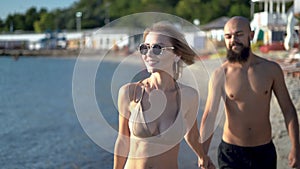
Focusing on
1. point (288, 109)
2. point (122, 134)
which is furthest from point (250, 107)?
point (122, 134)

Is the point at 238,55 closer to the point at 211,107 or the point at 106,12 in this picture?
the point at 211,107

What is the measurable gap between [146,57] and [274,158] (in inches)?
70.2

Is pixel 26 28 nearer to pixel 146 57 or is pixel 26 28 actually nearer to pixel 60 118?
pixel 60 118

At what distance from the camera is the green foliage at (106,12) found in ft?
299

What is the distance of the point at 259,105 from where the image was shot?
14.0 ft

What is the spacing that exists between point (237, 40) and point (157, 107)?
1297mm

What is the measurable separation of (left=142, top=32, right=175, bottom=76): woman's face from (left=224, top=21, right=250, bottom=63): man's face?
115 cm

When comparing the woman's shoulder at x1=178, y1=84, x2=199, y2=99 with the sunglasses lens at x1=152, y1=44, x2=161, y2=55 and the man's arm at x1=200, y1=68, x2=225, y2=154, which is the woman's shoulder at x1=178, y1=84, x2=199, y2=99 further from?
the man's arm at x1=200, y1=68, x2=225, y2=154

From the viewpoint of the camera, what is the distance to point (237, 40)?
4.11 metres

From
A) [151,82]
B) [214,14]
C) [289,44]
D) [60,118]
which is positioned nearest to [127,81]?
[151,82]

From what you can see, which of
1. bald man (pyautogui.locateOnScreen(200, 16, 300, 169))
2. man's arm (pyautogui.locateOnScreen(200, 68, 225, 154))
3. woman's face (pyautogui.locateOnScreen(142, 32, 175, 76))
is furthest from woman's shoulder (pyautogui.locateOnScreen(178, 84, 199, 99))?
bald man (pyautogui.locateOnScreen(200, 16, 300, 169))

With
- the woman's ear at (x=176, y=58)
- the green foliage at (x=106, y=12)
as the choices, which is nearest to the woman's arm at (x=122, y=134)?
the woman's ear at (x=176, y=58)

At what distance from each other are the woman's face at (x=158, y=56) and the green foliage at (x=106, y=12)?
74.5 meters

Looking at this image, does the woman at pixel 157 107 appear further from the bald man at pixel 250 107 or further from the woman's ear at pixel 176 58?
the bald man at pixel 250 107
